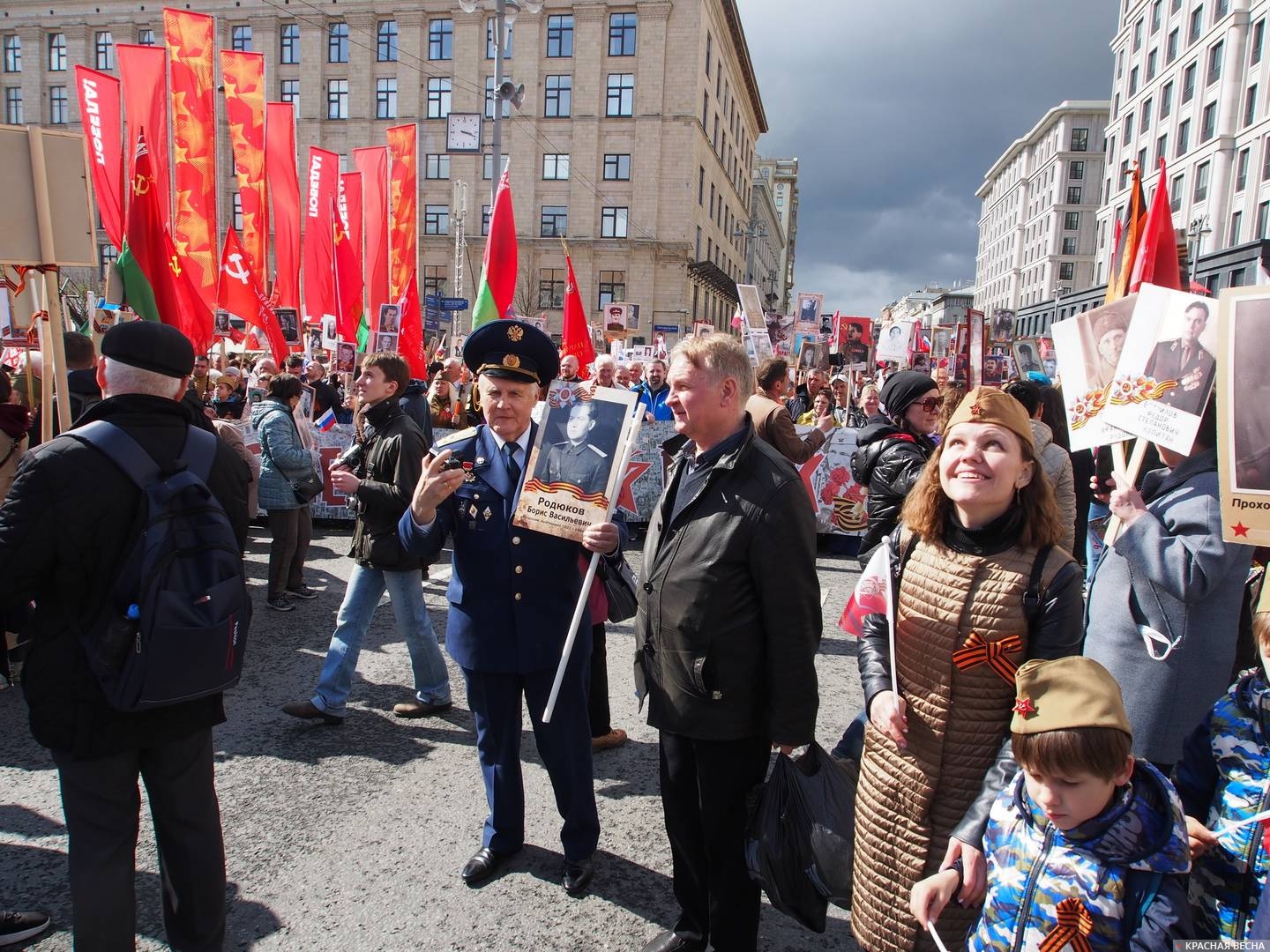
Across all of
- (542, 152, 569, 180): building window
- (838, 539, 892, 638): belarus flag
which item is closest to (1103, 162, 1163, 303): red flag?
(838, 539, 892, 638): belarus flag

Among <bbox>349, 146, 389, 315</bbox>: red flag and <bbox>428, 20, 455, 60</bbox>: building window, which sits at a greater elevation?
<bbox>428, 20, 455, 60</bbox>: building window

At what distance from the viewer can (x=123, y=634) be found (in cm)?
220

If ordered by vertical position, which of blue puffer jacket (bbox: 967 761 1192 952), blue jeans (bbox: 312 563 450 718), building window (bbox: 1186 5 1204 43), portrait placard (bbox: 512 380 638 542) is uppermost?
building window (bbox: 1186 5 1204 43)

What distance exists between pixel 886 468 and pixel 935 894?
242 centimetres

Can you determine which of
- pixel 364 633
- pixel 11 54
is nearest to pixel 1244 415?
pixel 364 633

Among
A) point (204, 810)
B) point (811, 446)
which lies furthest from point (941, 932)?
point (811, 446)

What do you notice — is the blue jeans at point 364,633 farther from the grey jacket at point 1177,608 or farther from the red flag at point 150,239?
the grey jacket at point 1177,608

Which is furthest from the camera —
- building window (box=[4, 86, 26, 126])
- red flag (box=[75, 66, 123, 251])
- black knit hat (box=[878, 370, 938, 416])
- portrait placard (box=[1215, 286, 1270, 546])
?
building window (box=[4, 86, 26, 126])

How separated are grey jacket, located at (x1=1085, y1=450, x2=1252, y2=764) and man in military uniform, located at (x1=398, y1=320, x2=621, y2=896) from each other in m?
1.74

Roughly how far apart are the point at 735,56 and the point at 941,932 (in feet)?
205

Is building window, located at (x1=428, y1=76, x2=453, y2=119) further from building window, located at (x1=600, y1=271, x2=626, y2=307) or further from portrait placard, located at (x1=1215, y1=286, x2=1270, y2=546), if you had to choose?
portrait placard, located at (x1=1215, y1=286, x2=1270, y2=546)

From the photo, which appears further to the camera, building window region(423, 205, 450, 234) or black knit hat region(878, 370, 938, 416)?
building window region(423, 205, 450, 234)

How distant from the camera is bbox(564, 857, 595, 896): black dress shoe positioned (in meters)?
3.02

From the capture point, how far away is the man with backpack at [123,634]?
2.18 metres
